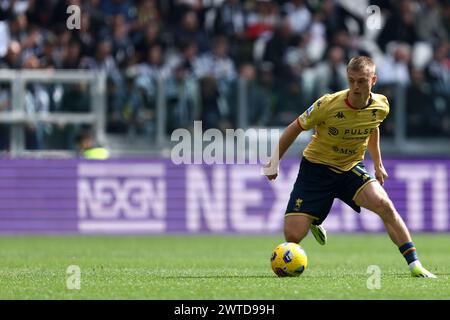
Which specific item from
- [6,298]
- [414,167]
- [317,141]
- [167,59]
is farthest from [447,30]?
[6,298]

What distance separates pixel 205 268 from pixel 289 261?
188 cm

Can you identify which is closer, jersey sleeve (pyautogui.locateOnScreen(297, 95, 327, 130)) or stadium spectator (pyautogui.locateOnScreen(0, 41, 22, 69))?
jersey sleeve (pyautogui.locateOnScreen(297, 95, 327, 130))

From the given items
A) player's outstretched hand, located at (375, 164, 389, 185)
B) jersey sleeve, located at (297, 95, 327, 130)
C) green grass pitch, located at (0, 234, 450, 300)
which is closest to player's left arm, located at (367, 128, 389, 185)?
player's outstretched hand, located at (375, 164, 389, 185)

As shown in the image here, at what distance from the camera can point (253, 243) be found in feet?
60.6

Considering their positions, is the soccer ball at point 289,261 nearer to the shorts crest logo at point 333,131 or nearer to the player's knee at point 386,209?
the player's knee at point 386,209

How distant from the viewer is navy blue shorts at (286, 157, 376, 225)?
1146cm

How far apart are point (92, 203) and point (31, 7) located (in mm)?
4364

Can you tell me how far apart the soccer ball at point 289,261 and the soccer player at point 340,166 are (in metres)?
0.34

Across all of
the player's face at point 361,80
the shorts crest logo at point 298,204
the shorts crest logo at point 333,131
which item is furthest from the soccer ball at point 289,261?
the player's face at point 361,80

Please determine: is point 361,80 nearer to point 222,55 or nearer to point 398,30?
point 222,55

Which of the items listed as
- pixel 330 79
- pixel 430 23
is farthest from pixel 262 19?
pixel 430 23

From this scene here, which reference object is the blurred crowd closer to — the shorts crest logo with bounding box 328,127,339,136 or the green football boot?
the green football boot

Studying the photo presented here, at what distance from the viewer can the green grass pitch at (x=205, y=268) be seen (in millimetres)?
9414

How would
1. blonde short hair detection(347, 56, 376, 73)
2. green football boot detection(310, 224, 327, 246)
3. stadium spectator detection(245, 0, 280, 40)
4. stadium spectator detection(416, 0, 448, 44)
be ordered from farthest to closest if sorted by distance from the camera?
stadium spectator detection(416, 0, 448, 44), stadium spectator detection(245, 0, 280, 40), green football boot detection(310, 224, 327, 246), blonde short hair detection(347, 56, 376, 73)
